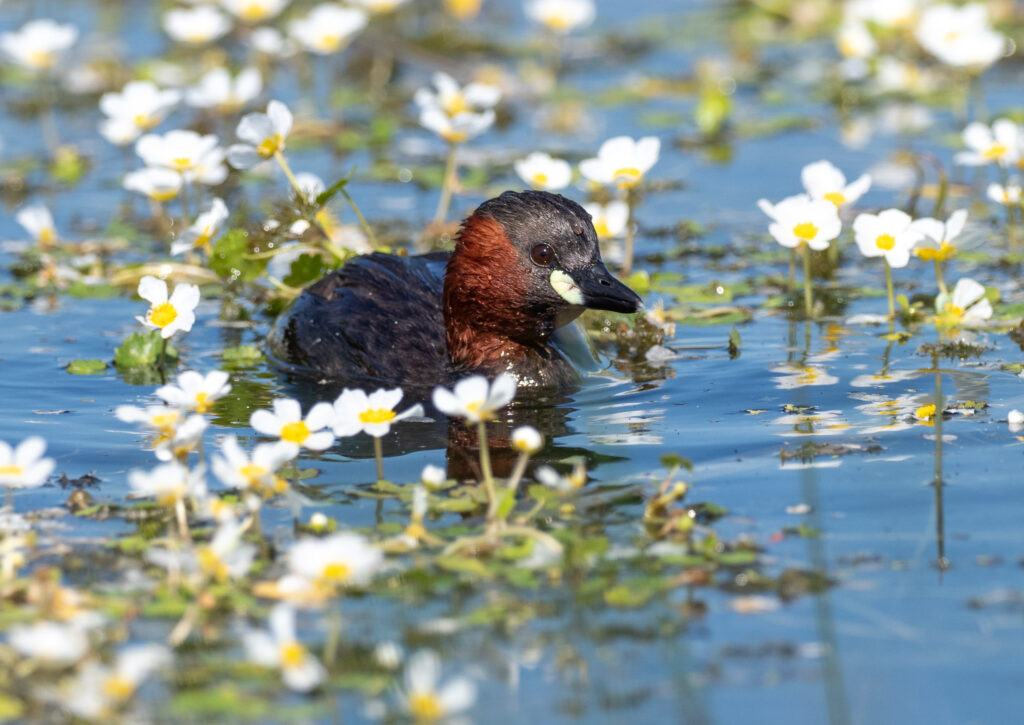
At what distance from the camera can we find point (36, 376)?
21.1 feet

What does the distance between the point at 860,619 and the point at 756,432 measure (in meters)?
1.62

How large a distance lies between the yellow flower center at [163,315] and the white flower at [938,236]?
2.99 meters

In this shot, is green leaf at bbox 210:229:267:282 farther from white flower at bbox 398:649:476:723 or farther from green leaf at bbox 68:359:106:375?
white flower at bbox 398:649:476:723

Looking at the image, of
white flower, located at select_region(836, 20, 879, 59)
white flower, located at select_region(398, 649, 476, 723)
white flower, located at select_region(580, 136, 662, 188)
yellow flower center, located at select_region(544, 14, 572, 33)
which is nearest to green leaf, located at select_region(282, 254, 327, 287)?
white flower, located at select_region(580, 136, 662, 188)

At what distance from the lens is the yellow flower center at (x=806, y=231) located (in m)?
6.21

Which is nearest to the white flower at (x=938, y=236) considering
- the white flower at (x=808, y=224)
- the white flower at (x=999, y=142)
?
the white flower at (x=808, y=224)

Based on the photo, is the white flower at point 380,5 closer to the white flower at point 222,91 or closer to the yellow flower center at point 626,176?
the white flower at point 222,91

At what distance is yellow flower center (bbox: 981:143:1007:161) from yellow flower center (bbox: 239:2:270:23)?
560 cm

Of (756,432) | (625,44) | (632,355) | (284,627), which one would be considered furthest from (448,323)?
(625,44)

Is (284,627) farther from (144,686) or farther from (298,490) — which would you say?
(298,490)

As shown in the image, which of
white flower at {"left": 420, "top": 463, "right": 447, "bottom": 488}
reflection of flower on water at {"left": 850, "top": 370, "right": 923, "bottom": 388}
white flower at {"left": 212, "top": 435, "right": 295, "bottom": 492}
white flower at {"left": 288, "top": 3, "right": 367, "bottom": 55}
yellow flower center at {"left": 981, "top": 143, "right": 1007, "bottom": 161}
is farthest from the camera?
white flower at {"left": 288, "top": 3, "right": 367, "bottom": 55}

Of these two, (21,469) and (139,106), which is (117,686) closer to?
(21,469)

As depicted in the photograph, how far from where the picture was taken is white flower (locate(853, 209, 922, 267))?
19.9 feet

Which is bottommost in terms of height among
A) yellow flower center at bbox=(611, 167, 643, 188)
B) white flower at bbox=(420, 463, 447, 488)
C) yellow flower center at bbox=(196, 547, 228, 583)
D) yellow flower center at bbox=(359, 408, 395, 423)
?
yellow flower center at bbox=(196, 547, 228, 583)
